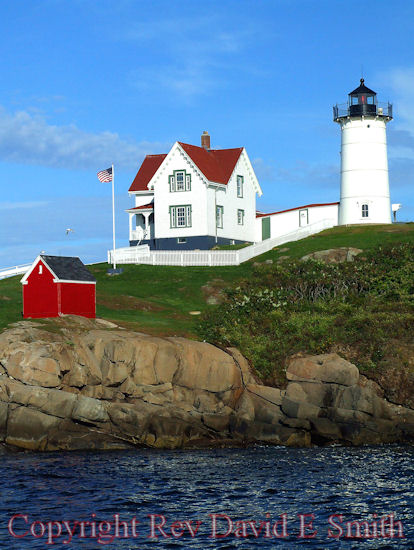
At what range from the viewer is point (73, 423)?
3259cm

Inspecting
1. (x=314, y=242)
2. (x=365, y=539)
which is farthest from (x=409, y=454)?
(x=314, y=242)

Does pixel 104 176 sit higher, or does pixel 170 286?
pixel 104 176

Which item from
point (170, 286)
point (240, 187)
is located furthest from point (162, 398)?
point (240, 187)

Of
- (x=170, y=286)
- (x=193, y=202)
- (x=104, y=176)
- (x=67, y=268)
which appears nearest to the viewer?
(x=67, y=268)

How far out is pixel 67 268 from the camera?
43.7 m

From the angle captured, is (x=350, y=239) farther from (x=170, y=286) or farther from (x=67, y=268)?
(x=67, y=268)

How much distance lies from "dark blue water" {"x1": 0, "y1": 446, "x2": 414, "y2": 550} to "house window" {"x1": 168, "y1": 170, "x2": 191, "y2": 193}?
1403 inches

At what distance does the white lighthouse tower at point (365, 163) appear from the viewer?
2544 inches

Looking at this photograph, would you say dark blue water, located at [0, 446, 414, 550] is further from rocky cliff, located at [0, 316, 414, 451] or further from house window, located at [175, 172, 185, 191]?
house window, located at [175, 172, 185, 191]

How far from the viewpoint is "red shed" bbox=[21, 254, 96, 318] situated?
138ft

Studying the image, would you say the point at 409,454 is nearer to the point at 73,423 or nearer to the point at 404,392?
the point at 404,392

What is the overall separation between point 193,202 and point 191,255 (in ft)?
20.3

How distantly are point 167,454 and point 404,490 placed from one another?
9.76 meters

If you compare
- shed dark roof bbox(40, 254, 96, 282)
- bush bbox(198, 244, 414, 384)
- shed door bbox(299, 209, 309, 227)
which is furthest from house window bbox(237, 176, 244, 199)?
shed dark roof bbox(40, 254, 96, 282)
